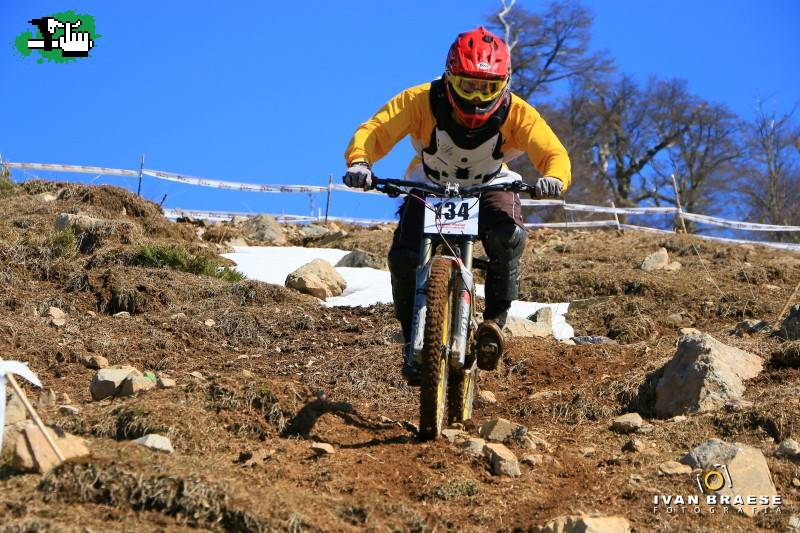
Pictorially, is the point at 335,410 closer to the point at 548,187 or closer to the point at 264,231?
the point at 548,187

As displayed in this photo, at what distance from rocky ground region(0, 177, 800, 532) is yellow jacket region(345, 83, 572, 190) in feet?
4.68

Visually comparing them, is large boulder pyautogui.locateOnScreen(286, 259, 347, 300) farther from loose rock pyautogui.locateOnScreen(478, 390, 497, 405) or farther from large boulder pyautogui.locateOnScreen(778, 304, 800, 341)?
large boulder pyautogui.locateOnScreen(778, 304, 800, 341)

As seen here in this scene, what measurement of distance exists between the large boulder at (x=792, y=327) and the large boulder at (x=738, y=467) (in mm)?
2802

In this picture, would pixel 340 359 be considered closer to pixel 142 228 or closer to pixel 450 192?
pixel 450 192

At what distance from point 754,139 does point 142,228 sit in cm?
2867

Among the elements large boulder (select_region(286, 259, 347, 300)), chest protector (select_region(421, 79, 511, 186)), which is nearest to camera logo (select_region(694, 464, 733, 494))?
chest protector (select_region(421, 79, 511, 186))

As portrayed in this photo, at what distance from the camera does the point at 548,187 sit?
646cm

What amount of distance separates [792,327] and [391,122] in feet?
11.3

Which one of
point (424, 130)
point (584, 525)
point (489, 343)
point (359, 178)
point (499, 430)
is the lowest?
point (584, 525)

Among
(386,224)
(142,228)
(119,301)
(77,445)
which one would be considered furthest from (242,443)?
(386,224)

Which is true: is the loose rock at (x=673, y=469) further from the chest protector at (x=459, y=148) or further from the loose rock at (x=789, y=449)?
the chest protector at (x=459, y=148)

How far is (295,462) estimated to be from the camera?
17.7 feet

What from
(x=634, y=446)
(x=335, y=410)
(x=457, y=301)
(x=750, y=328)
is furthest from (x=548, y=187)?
(x=750, y=328)

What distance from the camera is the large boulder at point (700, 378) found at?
6.81 metres
